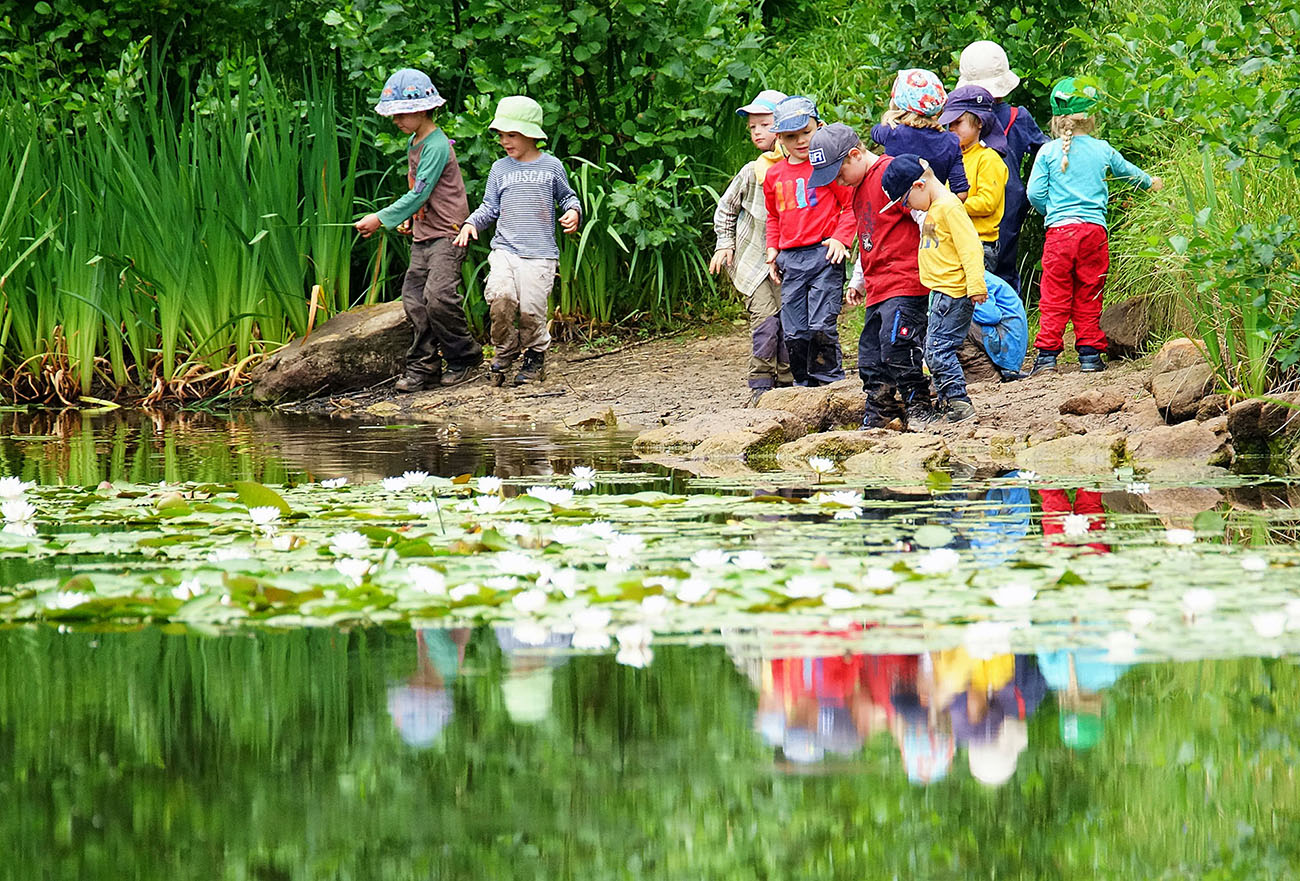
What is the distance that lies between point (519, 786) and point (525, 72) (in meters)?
8.70

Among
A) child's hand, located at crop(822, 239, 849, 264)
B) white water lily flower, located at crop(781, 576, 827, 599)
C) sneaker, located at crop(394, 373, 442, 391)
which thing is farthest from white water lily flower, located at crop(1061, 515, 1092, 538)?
sneaker, located at crop(394, 373, 442, 391)

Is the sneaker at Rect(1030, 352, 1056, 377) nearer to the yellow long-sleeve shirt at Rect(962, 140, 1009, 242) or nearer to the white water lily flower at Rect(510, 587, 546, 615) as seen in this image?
the yellow long-sleeve shirt at Rect(962, 140, 1009, 242)

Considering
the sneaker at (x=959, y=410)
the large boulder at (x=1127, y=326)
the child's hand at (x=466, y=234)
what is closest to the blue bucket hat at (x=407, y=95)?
the child's hand at (x=466, y=234)

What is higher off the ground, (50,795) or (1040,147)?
(1040,147)

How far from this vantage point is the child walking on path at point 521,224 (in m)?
9.07

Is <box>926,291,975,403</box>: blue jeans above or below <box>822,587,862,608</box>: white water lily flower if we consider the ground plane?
above

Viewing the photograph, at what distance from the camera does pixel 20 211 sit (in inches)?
370

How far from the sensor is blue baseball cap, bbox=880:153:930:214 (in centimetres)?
597

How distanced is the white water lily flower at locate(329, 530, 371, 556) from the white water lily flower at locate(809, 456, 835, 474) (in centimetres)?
192

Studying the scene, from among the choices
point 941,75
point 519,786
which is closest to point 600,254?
point 941,75

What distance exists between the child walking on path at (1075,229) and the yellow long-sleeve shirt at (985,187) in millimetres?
233

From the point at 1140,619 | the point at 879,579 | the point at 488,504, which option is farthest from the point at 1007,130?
the point at 1140,619

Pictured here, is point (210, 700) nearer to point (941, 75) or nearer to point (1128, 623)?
point (1128, 623)

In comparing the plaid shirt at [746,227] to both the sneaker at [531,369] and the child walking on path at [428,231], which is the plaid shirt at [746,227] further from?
the child walking on path at [428,231]
